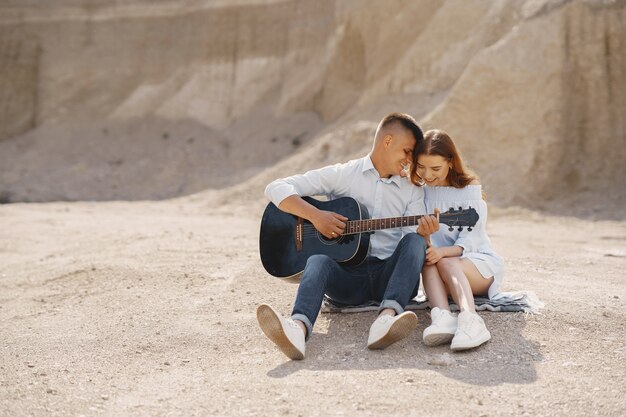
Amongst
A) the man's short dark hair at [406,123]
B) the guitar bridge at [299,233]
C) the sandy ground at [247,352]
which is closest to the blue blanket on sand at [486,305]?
the sandy ground at [247,352]

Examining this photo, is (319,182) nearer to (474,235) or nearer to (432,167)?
(432,167)

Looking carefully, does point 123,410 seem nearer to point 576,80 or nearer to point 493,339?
point 493,339

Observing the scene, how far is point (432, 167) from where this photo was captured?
4.15 metres

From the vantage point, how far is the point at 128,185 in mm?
17250

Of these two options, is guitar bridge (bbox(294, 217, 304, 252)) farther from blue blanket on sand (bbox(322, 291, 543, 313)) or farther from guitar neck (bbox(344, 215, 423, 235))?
blue blanket on sand (bbox(322, 291, 543, 313))

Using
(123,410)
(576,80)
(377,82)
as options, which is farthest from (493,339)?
(377,82)

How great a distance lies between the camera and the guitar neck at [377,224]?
3928mm

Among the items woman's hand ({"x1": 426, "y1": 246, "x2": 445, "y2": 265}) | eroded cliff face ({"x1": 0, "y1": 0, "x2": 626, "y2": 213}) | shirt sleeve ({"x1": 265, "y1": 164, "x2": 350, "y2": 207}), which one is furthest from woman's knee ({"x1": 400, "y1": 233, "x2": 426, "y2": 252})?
eroded cliff face ({"x1": 0, "y1": 0, "x2": 626, "y2": 213})

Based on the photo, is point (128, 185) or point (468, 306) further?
point (128, 185)

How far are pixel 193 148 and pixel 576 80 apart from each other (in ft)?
33.6

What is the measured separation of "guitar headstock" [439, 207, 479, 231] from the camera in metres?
3.92

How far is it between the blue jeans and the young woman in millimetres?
180

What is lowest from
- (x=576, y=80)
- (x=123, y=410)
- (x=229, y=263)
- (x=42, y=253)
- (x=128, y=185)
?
(x=128, y=185)

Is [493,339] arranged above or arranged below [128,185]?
above
